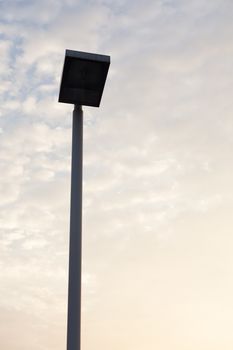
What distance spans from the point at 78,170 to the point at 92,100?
2.12m

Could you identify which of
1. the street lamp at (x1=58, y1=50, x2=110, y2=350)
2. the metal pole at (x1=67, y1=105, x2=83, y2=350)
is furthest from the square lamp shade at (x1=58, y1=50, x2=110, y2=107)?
the metal pole at (x1=67, y1=105, x2=83, y2=350)

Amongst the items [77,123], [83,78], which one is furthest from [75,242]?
[83,78]

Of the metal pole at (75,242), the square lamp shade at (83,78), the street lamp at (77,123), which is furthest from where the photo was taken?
the square lamp shade at (83,78)

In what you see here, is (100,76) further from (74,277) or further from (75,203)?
(74,277)

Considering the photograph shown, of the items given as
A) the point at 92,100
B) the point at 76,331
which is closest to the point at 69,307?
the point at 76,331

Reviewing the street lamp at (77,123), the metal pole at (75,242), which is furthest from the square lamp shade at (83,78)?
the metal pole at (75,242)

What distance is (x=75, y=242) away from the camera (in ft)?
36.8

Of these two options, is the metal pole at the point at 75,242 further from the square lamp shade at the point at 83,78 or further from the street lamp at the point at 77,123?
the square lamp shade at the point at 83,78

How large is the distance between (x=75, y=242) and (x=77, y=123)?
9.37 ft

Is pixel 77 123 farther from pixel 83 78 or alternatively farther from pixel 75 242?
pixel 75 242

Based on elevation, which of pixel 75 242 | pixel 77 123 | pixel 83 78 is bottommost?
pixel 75 242

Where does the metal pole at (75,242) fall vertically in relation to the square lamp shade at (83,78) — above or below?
below

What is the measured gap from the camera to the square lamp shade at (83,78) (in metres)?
11.8

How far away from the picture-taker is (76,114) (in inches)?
496
